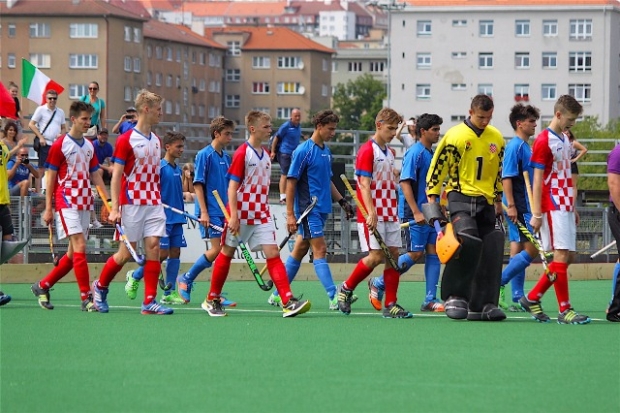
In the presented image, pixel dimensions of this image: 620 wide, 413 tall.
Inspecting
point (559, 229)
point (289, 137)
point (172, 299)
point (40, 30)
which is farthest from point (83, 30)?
point (559, 229)

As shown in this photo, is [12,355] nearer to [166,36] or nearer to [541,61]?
[541,61]

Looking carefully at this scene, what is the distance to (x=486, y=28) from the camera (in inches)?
5640

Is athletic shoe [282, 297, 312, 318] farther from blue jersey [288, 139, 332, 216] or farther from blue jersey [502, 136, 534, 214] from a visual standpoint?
blue jersey [502, 136, 534, 214]

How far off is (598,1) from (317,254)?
131527 mm

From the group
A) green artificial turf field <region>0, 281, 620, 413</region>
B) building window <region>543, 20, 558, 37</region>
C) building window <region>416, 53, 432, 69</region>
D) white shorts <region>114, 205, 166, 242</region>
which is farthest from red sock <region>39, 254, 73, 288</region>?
building window <region>416, 53, 432, 69</region>

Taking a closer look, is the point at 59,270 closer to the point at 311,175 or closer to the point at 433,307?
the point at 311,175

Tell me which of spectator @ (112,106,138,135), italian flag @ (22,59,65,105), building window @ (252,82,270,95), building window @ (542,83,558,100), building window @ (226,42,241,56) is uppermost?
building window @ (226,42,241,56)

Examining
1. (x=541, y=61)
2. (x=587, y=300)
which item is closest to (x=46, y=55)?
(x=541, y=61)

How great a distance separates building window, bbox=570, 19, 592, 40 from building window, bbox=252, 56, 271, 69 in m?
55.9

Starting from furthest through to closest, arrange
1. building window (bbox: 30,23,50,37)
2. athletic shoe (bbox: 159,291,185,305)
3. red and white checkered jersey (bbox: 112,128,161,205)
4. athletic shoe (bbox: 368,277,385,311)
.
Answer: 1. building window (bbox: 30,23,50,37)
2. athletic shoe (bbox: 159,291,185,305)
3. athletic shoe (bbox: 368,277,385,311)
4. red and white checkered jersey (bbox: 112,128,161,205)

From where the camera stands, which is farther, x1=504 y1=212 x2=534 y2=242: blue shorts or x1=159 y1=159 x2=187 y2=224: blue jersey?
x1=159 y1=159 x2=187 y2=224: blue jersey

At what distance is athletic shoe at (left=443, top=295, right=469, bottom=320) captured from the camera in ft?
44.0

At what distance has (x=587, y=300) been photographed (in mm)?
17109

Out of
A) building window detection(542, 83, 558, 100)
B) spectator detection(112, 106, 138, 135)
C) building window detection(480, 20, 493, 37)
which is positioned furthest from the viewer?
building window detection(542, 83, 558, 100)
